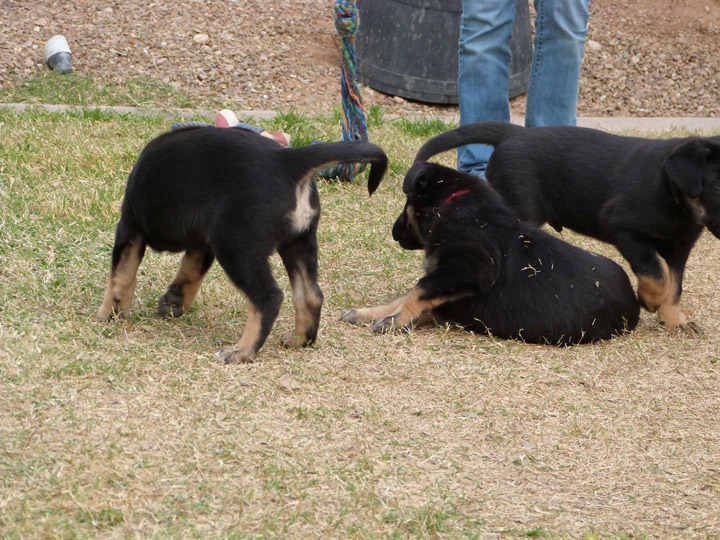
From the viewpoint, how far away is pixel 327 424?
2.88m

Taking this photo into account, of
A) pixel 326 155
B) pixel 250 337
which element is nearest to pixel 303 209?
pixel 326 155

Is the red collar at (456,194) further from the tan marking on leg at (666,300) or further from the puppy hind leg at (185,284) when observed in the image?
the puppy hind leg at (185,284)

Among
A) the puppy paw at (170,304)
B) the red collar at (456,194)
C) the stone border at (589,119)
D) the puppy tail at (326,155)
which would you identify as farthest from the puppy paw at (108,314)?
the stone border at (589,119)

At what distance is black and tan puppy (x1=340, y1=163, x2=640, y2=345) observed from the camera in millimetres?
3846

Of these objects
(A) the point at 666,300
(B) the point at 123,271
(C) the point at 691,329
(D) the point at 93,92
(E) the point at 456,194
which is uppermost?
(E) the point at 456,194

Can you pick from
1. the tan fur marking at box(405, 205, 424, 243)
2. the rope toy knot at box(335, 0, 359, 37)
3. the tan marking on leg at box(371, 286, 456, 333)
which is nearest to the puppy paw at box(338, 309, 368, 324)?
the tan marking on leg at box(371, 286, 456, 333)

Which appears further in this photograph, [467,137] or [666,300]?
[467,137]

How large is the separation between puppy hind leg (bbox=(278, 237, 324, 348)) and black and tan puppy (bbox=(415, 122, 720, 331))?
0.98 meters

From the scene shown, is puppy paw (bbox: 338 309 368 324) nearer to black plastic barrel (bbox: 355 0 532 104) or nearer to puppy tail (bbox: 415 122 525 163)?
puppy tail (bbox: 415 122 525 163)

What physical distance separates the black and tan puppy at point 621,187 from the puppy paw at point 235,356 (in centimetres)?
140

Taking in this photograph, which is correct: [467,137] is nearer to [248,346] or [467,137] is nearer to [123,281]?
[248,346]

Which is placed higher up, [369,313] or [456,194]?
[456,194]

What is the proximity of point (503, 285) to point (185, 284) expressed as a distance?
53.4 inches

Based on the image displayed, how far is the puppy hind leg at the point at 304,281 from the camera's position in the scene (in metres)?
3.47
